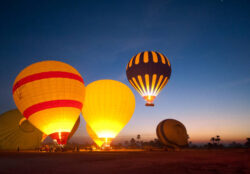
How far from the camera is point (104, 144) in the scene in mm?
24562

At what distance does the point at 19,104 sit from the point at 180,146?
2016 centimetres

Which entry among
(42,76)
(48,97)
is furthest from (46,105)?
(42,76)

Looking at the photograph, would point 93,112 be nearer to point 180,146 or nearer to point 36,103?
point 36,103

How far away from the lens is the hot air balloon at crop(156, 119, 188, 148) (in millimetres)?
28422

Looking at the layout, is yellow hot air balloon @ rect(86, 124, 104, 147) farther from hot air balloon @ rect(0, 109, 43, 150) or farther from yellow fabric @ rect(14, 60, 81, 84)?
yellow fabric @ rect(14, 60, 81, 84)

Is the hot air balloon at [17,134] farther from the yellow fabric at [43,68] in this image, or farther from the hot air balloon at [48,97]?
the yellow fabric at [43,68]

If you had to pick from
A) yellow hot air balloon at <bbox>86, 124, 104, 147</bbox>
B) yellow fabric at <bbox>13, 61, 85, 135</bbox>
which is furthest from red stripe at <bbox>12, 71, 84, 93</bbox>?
yellow hot air balloon at <bbox>86, 124, 104, 147</bbox>

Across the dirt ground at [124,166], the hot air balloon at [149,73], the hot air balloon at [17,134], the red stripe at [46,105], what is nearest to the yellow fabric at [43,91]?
the red stripe at [46,105]

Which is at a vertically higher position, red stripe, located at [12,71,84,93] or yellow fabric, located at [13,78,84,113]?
red stripe, located at [12,71,84,93]

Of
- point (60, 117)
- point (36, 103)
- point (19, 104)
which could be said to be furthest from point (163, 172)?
point (19, 104)

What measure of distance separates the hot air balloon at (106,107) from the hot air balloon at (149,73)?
10.1ft

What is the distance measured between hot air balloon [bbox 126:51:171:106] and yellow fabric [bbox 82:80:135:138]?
10.2 ft

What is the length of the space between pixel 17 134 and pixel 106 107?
37.3ft

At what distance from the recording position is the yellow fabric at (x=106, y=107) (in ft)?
76.4
